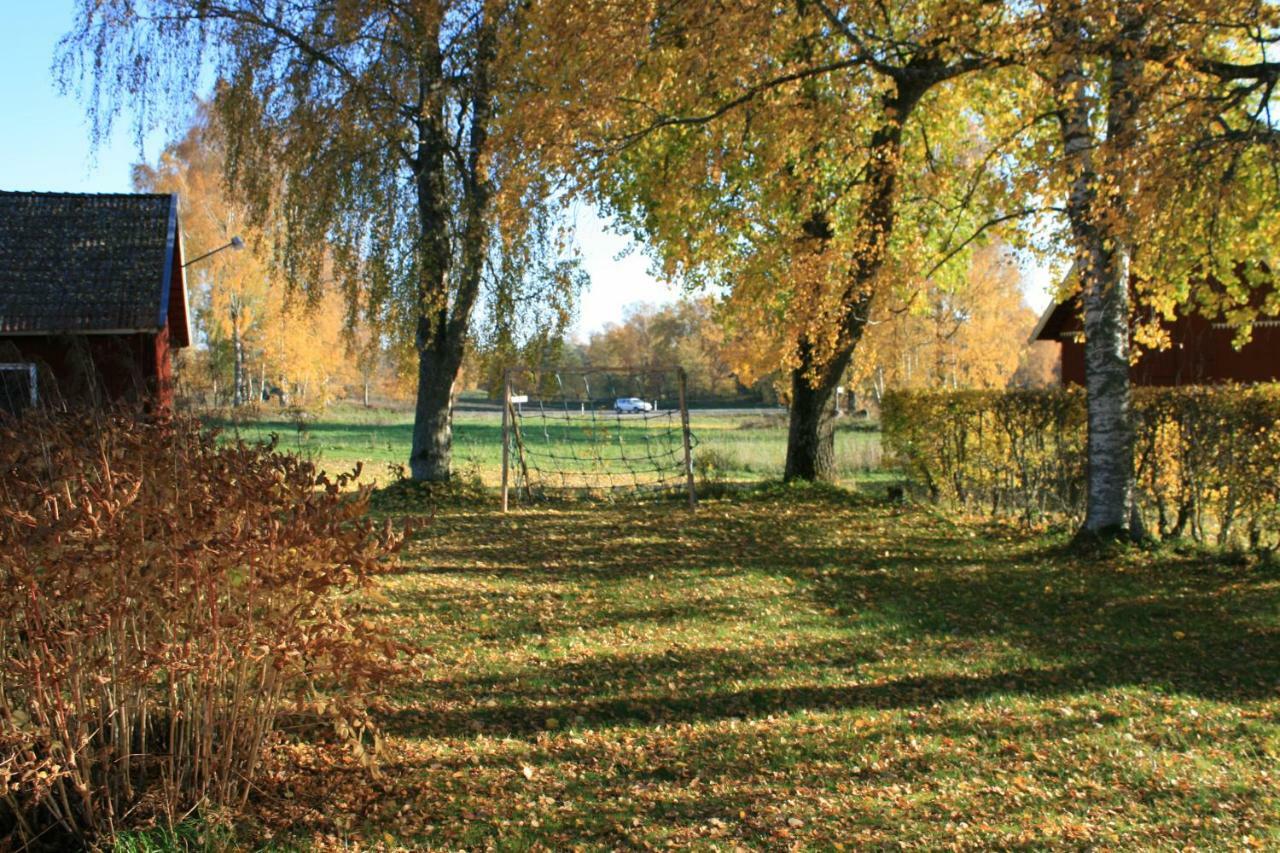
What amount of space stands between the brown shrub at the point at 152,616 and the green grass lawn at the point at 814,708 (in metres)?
0.37

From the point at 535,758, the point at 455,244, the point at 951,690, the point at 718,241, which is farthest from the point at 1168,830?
the point at 455,244

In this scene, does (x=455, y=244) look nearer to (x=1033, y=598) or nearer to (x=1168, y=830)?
(x=1033, y=598)

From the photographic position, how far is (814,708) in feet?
19.9

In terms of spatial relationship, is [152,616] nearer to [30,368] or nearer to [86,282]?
[30,368]

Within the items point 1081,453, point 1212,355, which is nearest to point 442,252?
point 1081,453

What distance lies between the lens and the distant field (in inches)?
675

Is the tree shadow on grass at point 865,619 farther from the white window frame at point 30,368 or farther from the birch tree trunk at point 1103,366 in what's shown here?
the white window frame at point 30,368

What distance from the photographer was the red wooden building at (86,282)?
581 inches

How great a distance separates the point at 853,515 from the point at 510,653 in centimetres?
763

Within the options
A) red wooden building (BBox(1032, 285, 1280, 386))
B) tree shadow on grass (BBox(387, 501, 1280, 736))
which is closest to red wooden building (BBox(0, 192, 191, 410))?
tree shadow on grass (BBox(387, 501, 1280, 736))

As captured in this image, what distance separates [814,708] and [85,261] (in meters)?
14.0

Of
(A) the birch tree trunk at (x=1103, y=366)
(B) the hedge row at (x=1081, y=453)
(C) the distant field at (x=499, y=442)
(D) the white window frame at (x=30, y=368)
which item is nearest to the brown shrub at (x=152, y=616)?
(C) the distant field at (x=499, y=442)

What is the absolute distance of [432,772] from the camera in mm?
4871

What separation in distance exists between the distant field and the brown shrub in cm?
286
